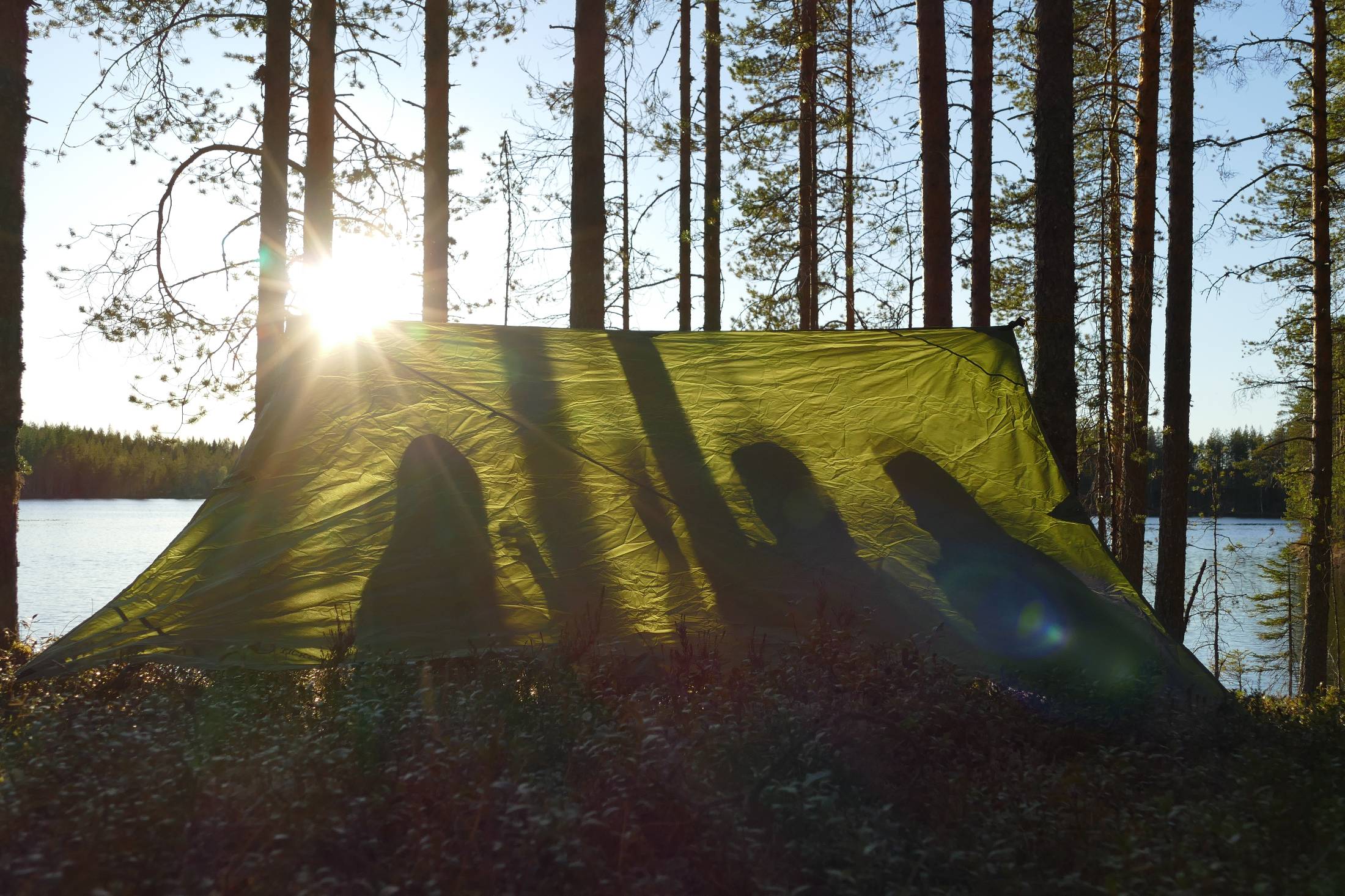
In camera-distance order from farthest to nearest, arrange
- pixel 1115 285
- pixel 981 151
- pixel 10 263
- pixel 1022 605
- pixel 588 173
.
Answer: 1. pixel 1115 285
2. pixel 981 151
3. pixel 588 173
4. pixel 10 263
5. pixel 1022 605

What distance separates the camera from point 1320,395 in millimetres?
13633

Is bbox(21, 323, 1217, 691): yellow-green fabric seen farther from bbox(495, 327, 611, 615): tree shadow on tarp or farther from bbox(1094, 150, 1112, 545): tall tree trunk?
bbox(1094, 150, 1112, 545): tall tree trunk

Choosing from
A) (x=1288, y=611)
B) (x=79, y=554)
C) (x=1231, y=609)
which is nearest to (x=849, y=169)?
(x=1288, y=611)

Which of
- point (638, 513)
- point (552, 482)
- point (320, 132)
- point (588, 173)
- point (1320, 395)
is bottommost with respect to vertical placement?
point (638, 513)

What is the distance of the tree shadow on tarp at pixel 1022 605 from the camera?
5.23 metres

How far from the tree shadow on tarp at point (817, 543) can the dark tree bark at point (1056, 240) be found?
2.28 meters

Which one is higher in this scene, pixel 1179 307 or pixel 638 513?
pixel 1179 307

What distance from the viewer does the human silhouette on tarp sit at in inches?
210

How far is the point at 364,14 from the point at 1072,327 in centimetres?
992

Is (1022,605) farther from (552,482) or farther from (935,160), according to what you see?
(935,160)

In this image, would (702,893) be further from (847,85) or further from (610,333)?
(847,85)

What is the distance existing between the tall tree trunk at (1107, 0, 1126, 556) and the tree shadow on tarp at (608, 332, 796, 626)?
24.7 feet

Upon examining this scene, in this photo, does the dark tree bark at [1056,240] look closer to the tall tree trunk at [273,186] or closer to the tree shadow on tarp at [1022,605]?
the tree shadow on tarp at [1022,605]

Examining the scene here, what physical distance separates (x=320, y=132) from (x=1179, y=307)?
990 cm
